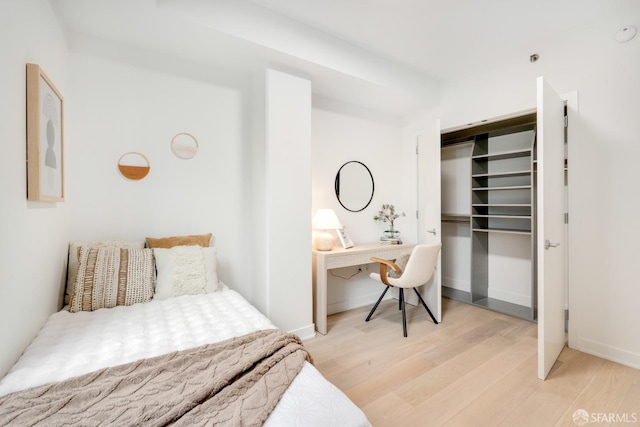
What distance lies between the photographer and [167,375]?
1.09 metres

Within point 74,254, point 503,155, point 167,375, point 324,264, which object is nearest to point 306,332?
point 324,264

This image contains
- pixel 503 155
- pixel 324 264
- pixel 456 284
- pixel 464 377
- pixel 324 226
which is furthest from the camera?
pixel 456 284

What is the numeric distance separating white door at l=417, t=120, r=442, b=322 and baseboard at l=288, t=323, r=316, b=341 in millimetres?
1365

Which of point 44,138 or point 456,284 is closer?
point 44,138

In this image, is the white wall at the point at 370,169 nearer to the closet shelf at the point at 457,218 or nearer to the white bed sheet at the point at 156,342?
the closet shelf at the point at 457,218

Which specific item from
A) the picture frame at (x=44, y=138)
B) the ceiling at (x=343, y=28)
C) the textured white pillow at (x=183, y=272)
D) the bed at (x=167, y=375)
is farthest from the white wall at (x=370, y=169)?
the picture frame at (x=44, y=138)

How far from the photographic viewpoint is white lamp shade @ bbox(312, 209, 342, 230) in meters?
2.93

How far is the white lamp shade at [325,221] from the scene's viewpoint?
293 centimetres

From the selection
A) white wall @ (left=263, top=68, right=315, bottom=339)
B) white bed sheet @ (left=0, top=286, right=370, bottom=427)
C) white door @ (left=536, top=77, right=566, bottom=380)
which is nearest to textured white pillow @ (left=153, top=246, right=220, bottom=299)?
Result: white bed sheet @ (left=0, top=286, right=370, bottom=427)

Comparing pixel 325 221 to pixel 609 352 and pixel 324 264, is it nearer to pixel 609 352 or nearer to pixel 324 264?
pixel 324 264

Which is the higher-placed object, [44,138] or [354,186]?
[44,138]

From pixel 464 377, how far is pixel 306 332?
132 cm

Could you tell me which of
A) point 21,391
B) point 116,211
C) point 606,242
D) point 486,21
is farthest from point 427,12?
point 21,391

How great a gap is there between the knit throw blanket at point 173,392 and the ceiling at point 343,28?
6.95ft
